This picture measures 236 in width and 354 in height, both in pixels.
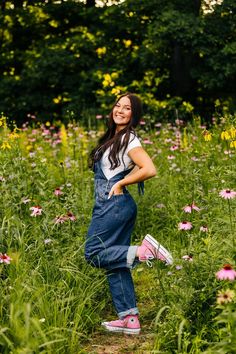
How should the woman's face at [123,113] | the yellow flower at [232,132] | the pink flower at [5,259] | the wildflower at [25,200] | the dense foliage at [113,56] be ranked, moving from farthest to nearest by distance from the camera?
1. the dense foliage at [113,56]
2. the wildflower at [25,200]
3. the yellow flower at [232,132]
4. the woman's face at [123,113]
5. the pink flower at [5,259]

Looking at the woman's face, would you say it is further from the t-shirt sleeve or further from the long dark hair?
the t-shirt sleeve

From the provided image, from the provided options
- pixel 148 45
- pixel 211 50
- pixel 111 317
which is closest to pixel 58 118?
pixel 148 45

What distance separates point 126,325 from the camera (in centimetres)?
328

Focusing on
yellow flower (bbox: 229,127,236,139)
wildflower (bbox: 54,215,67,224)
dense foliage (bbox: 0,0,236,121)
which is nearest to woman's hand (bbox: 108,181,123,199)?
wildflower (bbox: 54,215,67,224)

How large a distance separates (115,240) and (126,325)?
19.1 inches

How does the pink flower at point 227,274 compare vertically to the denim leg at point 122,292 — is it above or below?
above

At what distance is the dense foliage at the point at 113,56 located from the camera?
30.7 feet

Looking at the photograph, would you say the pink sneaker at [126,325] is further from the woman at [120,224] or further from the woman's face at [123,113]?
the woman's face at [123,113]

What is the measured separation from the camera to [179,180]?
5.16 meters

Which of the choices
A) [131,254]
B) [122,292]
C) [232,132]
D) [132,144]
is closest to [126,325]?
[122,292]

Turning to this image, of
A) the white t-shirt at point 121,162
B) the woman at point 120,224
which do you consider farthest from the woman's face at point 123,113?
the white t-shirt at point 121,162

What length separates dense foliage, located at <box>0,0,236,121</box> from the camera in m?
9.34

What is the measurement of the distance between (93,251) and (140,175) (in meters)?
0.52

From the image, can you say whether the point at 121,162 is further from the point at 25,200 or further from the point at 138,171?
the point at 25,200
